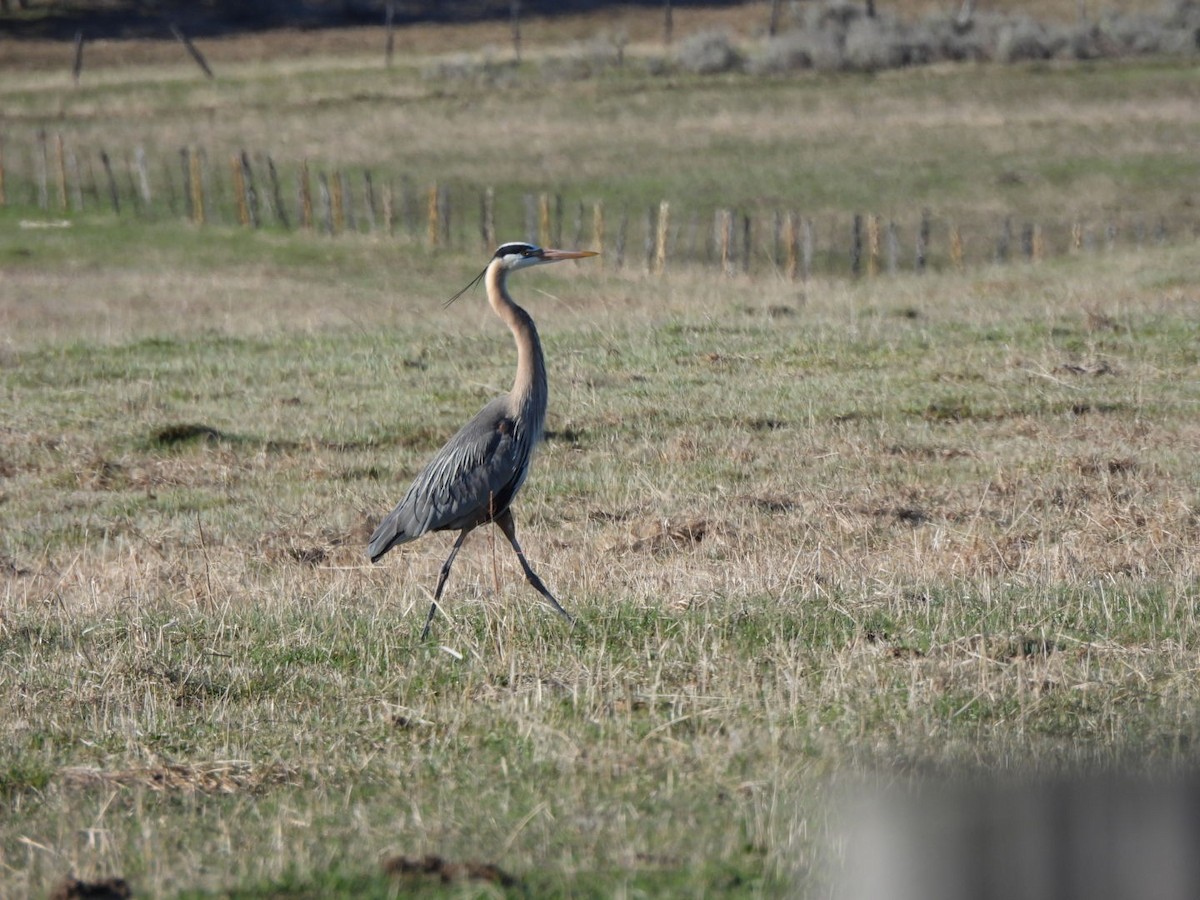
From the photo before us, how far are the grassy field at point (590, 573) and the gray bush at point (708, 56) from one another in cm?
3222

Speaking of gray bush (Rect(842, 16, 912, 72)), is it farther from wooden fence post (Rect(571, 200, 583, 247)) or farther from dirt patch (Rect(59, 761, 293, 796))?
dirt patch (Rect(59, 761, 293, 796))

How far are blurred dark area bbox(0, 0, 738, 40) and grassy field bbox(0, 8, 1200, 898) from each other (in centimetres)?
5275

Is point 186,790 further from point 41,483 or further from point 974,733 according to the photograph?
point 41,483

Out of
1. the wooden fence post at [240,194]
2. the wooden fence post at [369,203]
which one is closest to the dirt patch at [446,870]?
the wooden fence post at [369,203]

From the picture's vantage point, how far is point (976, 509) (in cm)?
1092

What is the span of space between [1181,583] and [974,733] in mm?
2634

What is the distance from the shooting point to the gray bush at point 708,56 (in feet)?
189

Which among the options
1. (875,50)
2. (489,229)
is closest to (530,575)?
(489,229)

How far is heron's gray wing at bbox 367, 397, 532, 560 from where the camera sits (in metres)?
8.43

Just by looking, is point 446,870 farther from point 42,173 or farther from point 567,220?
point 42,173

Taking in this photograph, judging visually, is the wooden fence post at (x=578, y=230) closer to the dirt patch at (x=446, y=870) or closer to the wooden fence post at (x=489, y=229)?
the wooden fence post at (x=489, y=229)

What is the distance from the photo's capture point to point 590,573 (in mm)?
9086

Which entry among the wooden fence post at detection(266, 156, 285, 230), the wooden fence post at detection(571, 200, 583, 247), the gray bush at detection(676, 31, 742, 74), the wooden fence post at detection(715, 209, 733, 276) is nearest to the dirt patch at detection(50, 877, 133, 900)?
the wooden fence post at detection(715, 209, 733, 276)

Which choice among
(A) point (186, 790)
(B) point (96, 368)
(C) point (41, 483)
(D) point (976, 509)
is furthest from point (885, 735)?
(B) point (96, 368)
